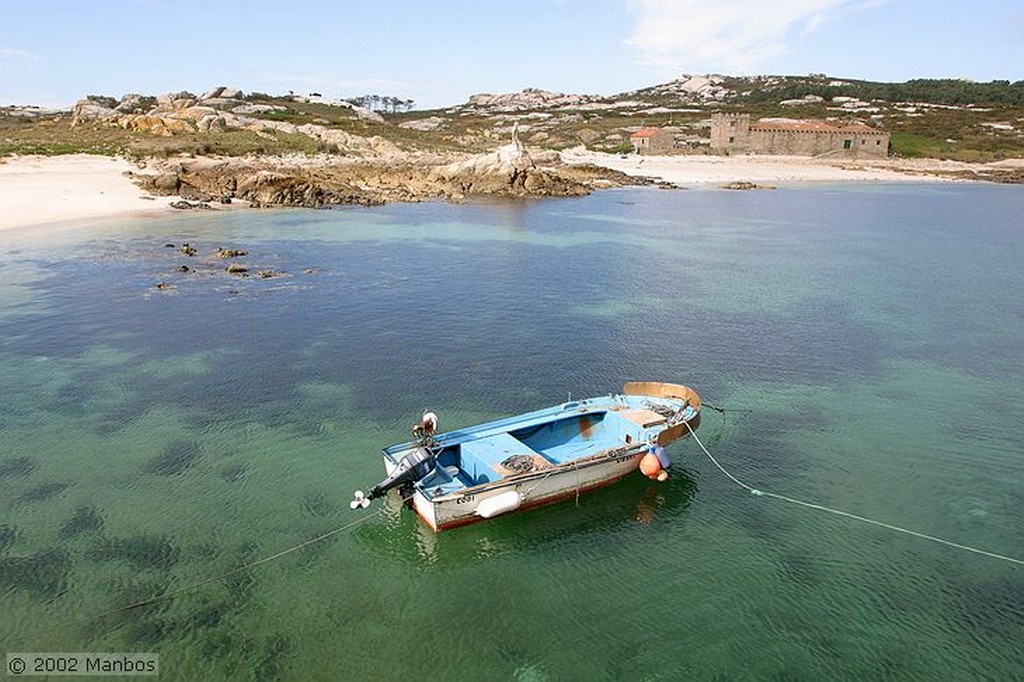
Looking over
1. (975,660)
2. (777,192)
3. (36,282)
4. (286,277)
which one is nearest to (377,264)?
(286,277)

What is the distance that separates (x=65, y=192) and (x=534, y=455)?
62124mm

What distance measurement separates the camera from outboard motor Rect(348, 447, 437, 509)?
1603 cm

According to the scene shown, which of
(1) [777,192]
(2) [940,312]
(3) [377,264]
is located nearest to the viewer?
(2) [940,312]

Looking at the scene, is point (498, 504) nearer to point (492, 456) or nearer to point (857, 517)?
point (492, 456)

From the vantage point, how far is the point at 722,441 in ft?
69.1

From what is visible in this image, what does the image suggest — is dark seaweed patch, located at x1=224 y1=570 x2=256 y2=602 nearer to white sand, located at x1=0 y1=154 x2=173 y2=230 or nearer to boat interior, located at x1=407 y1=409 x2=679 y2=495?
boat interior, located at x1=407 y1=409 x2=679 y2=495

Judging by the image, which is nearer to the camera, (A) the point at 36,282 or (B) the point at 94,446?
(B) the point at 94,446

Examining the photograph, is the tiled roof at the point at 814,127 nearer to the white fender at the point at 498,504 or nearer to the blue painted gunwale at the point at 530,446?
the blue painted gunwale at the point at 530,446

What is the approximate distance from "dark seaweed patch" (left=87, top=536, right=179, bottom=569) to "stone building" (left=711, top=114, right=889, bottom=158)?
13373cm

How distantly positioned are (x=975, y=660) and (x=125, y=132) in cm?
10928

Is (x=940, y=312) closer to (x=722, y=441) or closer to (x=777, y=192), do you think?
(x=722, y=441)

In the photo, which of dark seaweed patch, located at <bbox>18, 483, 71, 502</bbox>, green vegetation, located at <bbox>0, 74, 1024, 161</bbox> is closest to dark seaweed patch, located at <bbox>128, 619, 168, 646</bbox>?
dark seaweed patch, located at <bbox>18, 483, 71, 502</bbox>

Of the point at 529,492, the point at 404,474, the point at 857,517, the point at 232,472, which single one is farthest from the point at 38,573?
the point at 857,517

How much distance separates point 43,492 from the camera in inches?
694
